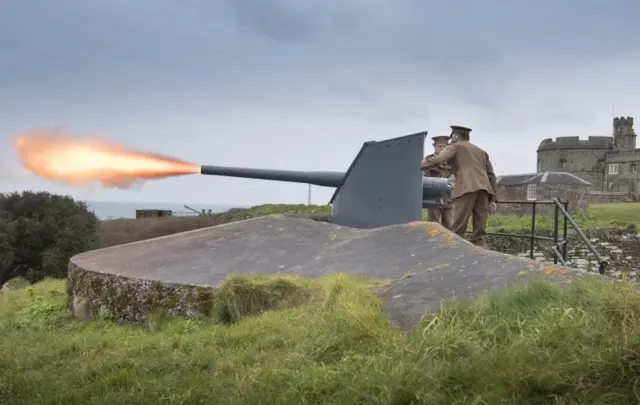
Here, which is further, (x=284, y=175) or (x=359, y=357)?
(x=284, y=175)

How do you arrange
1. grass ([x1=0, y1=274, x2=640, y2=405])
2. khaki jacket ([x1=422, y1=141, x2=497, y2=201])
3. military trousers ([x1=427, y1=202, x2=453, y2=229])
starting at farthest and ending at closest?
military trousers ([x1=427, y1=202, x2=453, y2=229]), khaki jacket ([x1=422, y1=141, x2=497, y2=201]), grass ([x1=0, y1=274, x2=640, y2=405])

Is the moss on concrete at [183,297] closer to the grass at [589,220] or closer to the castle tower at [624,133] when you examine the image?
the grass at [589,220]

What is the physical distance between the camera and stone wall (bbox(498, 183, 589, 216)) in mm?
33438

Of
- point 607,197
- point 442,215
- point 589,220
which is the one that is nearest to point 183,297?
point 442,215

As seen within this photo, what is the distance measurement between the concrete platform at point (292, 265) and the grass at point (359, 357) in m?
0.46

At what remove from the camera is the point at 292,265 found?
6.07 m

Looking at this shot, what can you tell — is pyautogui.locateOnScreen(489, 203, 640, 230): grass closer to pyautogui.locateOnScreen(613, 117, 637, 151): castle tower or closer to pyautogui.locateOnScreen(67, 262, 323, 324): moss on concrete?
pyautogui.locateOnScreen(67, 262, 323, 324): moss on concrete

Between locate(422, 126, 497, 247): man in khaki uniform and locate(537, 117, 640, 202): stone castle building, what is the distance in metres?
55.5

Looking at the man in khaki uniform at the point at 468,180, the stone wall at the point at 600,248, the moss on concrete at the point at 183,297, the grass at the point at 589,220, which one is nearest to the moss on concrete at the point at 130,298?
the moss on concrete at the point at 183,297

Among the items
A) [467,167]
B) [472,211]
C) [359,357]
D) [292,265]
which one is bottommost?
[359,357]

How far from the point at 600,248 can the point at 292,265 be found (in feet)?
56.1

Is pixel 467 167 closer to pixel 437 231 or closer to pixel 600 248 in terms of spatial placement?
pixel 437 231

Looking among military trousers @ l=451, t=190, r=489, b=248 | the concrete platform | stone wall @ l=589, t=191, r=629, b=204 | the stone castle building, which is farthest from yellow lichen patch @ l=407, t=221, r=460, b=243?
the stone castle building

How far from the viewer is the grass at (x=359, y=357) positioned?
8.48 feet
